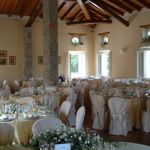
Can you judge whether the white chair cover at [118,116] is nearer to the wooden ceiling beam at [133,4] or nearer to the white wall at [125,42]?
the wooden ceiling beam at [133,4]

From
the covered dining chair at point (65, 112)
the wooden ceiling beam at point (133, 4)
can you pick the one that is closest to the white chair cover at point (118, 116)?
the covered dining chair at point (65, 112)

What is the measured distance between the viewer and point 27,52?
17.9 metres

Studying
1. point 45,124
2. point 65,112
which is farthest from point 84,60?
point 45,124

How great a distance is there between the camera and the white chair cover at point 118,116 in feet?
23.9

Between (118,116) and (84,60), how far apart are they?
12200 mm

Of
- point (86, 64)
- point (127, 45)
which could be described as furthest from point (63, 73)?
point (127, 45)

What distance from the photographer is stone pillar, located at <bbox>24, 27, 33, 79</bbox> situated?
17.8m

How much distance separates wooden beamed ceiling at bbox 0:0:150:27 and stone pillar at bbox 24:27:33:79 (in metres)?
0.46

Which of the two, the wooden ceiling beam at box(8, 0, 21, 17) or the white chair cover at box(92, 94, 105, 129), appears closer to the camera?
the white chair cover at box(92, 94, 105, 129)

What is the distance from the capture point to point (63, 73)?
1872 cm

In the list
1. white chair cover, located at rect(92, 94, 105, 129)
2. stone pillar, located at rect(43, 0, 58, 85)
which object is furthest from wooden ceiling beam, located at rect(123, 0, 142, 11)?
white chair cover, located at rect(92, 94, 105, 129)

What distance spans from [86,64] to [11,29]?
4.95 metres

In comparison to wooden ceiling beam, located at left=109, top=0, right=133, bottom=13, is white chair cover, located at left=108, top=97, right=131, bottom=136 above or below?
below

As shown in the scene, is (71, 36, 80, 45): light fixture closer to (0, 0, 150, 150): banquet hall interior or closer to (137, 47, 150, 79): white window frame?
(0, 0, 150, 150): banquet hall interior
